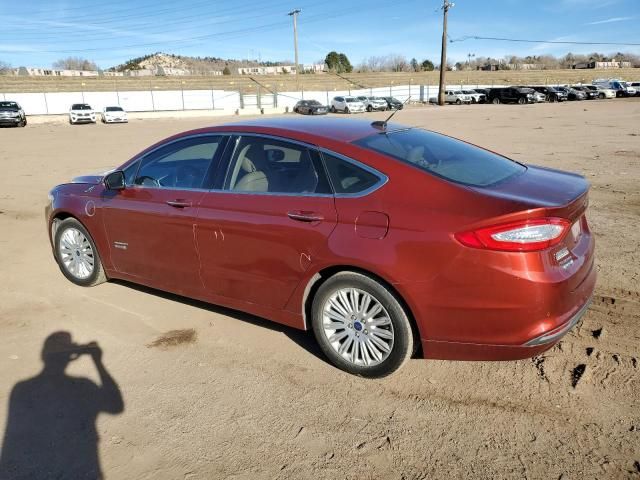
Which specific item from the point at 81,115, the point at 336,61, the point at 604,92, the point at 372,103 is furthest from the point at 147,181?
the point at 336,61

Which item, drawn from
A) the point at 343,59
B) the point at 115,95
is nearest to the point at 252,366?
the point at 115,95

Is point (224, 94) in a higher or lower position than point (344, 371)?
higher

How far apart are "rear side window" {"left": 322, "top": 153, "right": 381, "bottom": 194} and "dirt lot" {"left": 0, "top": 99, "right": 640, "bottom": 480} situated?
1.27m

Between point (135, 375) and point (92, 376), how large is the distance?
11.9 inches

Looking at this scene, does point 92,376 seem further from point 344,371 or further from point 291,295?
point 344,371

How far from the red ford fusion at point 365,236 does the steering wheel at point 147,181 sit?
12 mm

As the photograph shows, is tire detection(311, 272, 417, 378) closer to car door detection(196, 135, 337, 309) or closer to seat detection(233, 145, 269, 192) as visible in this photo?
car door detection(196, 135, 337, 309)

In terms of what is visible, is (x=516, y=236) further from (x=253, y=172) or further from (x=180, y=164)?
(x=180, y=164)

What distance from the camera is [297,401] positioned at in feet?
10.7

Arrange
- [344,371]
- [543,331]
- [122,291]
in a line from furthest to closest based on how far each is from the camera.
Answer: [122,291]
[344,371]
[543,331]

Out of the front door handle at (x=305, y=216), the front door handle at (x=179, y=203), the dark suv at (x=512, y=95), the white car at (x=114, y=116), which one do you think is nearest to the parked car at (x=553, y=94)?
the dark suv at (x=512, y=95)

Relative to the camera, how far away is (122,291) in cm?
513

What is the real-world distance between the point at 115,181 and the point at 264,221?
5.72 feet

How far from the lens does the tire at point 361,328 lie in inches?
127
